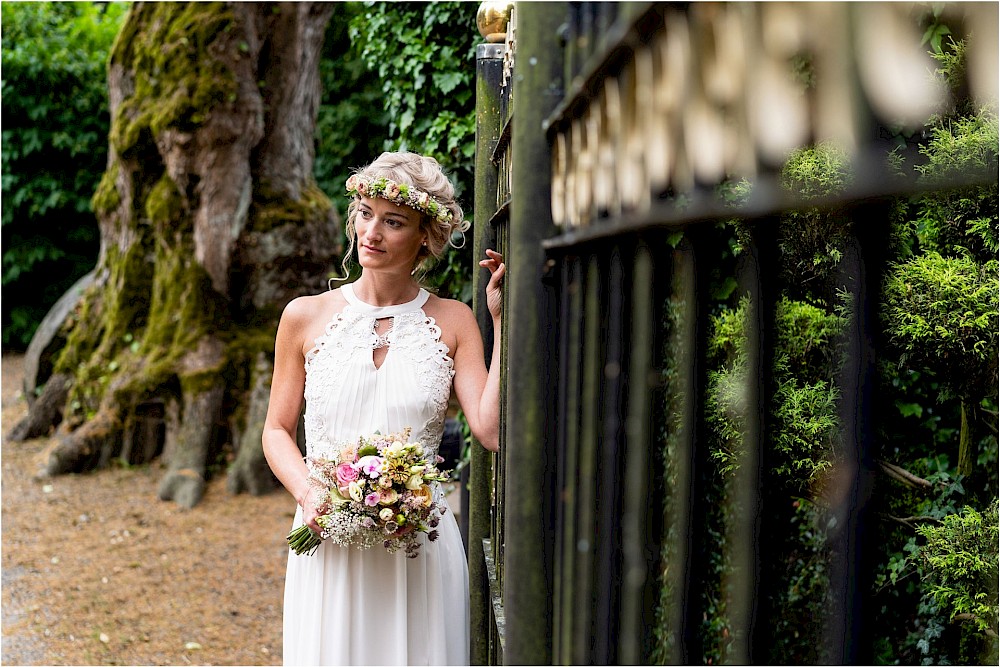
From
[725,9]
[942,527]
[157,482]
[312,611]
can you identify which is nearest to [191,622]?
[157,482]

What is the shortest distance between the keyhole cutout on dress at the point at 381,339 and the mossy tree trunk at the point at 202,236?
5043 mm

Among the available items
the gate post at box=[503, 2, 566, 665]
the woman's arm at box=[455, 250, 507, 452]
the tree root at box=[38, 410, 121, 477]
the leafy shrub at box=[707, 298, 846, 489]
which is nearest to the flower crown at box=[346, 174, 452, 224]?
the woman's arm at box=[455, 250, 507, 452]

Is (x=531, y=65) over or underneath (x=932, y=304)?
over

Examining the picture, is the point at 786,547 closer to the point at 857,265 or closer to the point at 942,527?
the point at 857,265

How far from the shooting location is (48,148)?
1176 cm

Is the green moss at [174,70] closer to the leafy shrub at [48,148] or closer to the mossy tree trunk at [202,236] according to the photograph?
the mossy tree trunk at [202,236]

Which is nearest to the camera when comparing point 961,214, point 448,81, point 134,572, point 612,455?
point 612,455

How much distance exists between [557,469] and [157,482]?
7125 millimetres

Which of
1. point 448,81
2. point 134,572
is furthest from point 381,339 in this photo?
point 134,572

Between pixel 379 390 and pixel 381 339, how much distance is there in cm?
15

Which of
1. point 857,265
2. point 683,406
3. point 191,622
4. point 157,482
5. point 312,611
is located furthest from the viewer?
point 157,482

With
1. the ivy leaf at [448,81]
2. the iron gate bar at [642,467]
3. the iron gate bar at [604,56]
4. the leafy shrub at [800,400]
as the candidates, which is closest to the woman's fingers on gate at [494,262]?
the leafy shrub at [800,400]

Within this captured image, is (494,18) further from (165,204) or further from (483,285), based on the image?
(165,204)

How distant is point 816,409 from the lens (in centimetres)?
188
